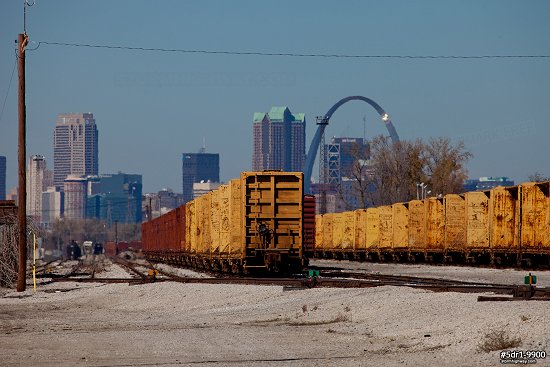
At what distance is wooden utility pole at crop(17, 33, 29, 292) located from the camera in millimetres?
37281

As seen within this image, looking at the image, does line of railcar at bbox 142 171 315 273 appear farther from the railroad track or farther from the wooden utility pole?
the wooden utility pole

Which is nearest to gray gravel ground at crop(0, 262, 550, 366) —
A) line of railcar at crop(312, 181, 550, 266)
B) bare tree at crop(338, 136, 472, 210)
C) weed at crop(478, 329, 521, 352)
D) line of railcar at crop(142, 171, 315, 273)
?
weed at crop(478, 329, 521, 352)

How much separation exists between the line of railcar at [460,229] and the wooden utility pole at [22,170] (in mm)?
10664


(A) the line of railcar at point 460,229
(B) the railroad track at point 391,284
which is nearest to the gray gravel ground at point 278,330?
(B) the railroad track at point 391,284

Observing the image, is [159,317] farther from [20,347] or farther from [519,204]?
[519,204]

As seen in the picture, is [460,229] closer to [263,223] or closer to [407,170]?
[263,223]

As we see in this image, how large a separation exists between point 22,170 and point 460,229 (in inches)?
865

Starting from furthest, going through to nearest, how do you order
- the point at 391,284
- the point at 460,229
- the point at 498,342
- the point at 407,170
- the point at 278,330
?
the point at 407,170 < the point at 460,229 < the point at 391,284 < the point at 278,330 < the point at 498,342

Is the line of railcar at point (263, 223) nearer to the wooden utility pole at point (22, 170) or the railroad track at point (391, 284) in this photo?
the railroad track at point (391, 284)

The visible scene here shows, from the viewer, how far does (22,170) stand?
37.7 m

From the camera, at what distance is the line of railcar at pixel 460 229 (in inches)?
1681

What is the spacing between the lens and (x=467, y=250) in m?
50.3

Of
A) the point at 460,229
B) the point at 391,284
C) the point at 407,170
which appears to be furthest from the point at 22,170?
the point at 407,170

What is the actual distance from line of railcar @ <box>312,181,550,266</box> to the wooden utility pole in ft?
35.0
